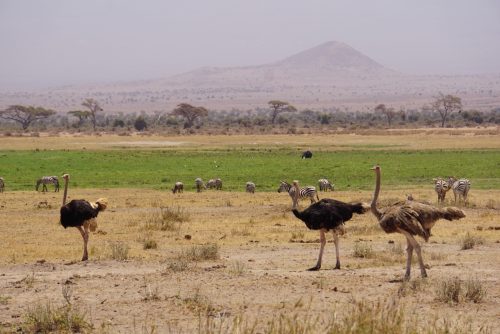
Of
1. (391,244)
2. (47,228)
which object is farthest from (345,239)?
(47,228)

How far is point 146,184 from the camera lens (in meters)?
34.9

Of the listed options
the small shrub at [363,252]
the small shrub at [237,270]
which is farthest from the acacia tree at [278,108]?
the small shrub at [237,270]

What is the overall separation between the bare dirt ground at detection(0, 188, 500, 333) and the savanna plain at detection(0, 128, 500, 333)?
3cm

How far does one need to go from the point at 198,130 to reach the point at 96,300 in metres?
79.3

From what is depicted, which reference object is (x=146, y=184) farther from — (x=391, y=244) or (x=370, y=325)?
(x=370, y=325)

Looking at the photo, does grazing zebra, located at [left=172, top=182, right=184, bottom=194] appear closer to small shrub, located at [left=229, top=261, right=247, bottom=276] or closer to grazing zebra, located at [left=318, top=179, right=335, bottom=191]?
grazing zebra, located at [left=318, top=179, right=335, bottom=191]

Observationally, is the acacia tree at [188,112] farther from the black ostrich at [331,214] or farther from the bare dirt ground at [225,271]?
the black ostrich at [331,214]

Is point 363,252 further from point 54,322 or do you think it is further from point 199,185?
point 199,185

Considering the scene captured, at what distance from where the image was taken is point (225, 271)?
41.9 ft

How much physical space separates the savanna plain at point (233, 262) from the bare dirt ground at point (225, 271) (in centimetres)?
3

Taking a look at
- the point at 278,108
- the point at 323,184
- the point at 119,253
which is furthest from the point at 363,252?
the point at 278,108

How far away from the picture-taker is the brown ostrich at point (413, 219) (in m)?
12.0

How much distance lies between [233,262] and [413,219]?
3543 millimetres

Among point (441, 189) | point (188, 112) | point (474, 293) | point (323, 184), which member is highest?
point (474, 293)
